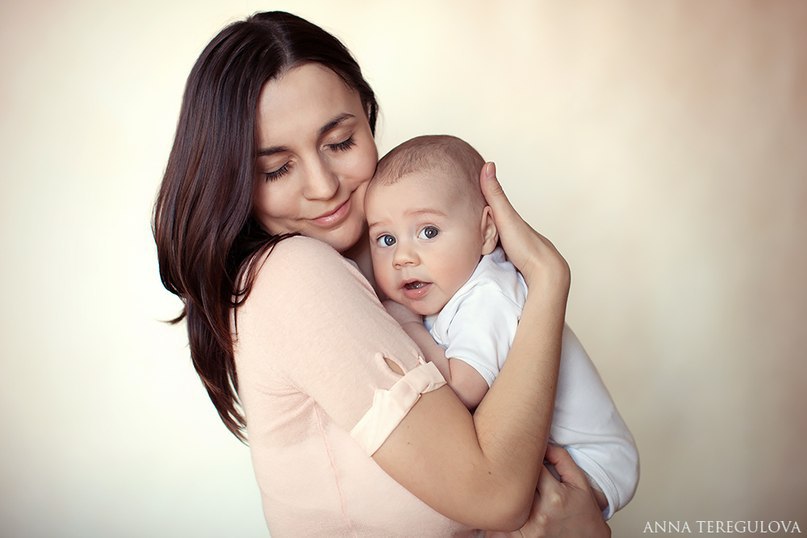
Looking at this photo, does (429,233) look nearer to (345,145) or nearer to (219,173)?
(345,145)

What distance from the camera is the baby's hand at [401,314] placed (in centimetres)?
188

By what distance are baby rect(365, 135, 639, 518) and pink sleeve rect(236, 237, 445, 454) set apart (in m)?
0.27

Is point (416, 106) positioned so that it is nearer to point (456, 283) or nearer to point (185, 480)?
point (456, 283)

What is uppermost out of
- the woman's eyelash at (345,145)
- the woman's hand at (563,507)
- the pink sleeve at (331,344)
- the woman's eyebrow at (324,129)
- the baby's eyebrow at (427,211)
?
the woman's eyebrow at (324,129)

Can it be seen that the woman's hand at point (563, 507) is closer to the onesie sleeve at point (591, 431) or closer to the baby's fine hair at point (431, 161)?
the onesie sleeve at point (591, 431)

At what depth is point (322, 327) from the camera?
142 centimetres

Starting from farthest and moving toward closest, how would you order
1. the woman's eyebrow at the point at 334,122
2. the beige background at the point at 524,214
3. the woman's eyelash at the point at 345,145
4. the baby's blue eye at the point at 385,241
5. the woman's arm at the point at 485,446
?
1. the beige background at the point at 524,214
2. the baby's blue eye at the point at 385,241
3. the woman's eyelash at the point at 345,145
4. the woman's eyebrow at the point at 334,122
5. the woman's arm at the point at 485,446

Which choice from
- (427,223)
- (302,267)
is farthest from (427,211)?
(302,267)

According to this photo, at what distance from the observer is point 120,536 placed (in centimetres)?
351

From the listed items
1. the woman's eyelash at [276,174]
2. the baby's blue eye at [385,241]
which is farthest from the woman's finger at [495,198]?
the woman's eyelash at [276,174]

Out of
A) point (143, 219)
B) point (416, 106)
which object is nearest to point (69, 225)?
point (143, 219)

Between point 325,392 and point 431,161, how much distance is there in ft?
2.37

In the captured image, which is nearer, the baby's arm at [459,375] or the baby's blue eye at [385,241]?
the baby's arm at [459,375]

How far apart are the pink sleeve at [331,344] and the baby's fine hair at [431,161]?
17.3 inches
